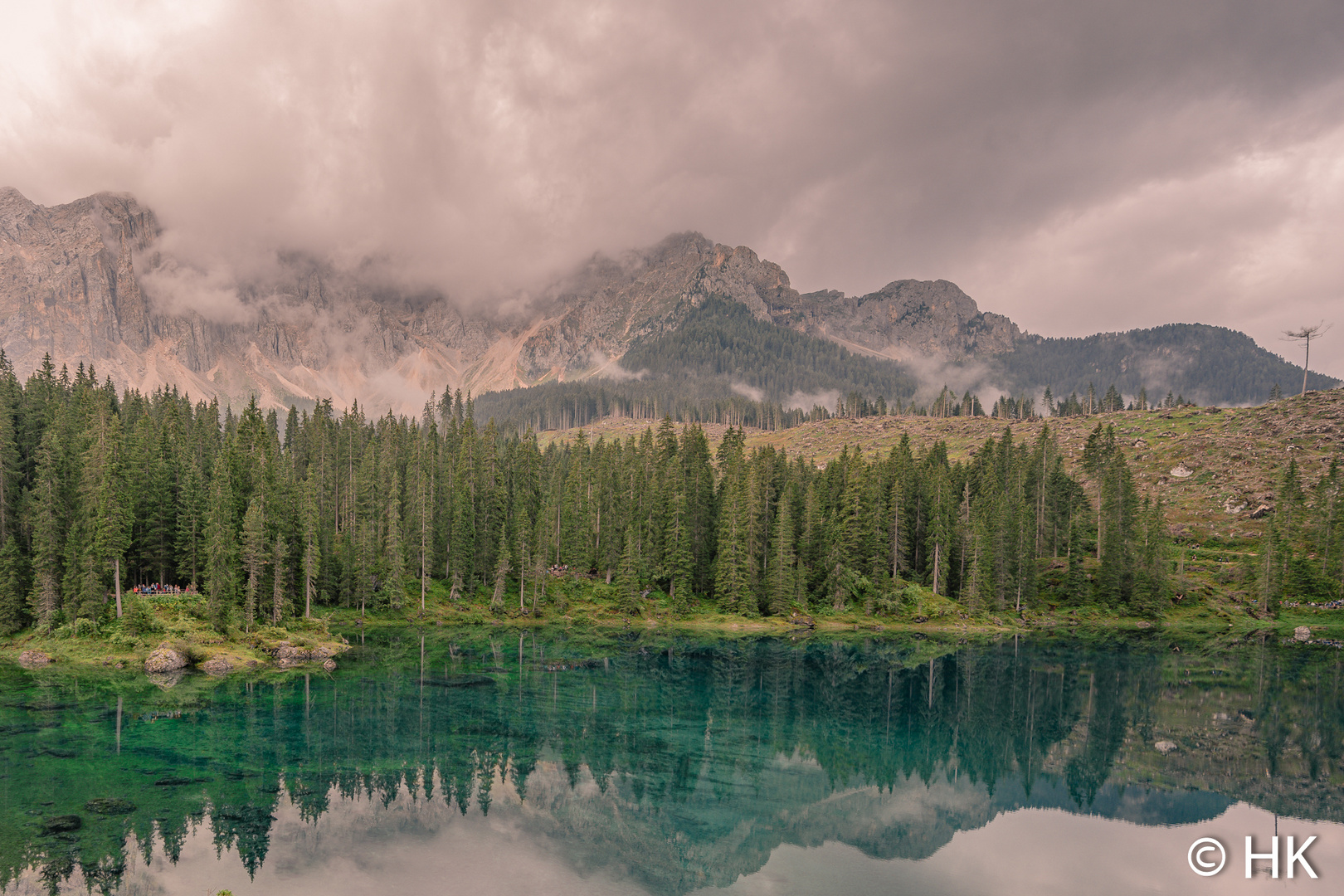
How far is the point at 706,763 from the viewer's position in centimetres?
4491

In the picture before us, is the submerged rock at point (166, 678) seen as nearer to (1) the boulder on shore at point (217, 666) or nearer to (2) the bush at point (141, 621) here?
(1) the boulder on shore at point (217, 666)

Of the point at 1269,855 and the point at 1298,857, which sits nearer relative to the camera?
the point at 1298,857

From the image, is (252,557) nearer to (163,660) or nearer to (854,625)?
(163,660)

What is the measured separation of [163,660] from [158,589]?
1613cm

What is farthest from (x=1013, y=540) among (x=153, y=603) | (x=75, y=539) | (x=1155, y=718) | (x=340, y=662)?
(x=75, y=539)

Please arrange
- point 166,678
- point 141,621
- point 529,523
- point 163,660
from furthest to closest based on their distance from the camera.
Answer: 1. point 529,523
2. point 141,621
3. point 163,660
4. point 166,678

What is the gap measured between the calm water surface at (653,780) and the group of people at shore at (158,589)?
13.8m

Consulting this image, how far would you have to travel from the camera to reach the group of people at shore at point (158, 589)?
7556 cm

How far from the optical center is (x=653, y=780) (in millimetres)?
41438

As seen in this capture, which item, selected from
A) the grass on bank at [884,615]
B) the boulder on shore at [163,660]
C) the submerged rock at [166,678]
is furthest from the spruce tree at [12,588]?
the grass on bank at [884,615]

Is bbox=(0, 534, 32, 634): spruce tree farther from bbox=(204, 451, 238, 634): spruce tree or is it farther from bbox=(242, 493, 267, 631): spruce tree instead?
bbox=(242, 493, 267, 631): spruce tree

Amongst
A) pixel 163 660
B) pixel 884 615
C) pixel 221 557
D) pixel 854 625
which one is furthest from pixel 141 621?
pixel 884 615

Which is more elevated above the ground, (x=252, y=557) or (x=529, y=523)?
(x=529, y=523)

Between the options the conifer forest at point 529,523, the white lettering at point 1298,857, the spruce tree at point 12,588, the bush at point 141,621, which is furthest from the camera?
the conifer forest at point 529,523
